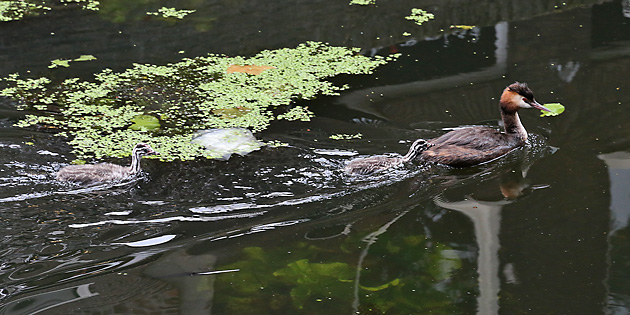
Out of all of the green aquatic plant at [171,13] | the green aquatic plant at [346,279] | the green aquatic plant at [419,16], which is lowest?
the green aquatic plant at [346,279]

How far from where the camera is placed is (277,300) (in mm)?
3564

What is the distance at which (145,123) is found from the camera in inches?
224

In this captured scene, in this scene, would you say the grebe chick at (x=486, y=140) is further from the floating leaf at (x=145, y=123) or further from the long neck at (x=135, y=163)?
the floating leaf at (x=145, y=123)

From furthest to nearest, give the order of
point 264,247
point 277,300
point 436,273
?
point 264,247
point 436,273
point 277,300

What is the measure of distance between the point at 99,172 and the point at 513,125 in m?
3.05

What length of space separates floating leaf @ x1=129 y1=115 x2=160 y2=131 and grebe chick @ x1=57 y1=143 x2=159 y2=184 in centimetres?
73

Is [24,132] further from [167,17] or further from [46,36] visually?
[167,17]

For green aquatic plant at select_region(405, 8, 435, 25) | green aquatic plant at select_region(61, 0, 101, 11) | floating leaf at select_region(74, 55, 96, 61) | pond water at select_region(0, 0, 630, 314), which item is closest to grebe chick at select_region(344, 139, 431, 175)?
pond water at select_region(0, 0, 630, 314)

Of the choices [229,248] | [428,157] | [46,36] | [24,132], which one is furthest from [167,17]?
[229,248]

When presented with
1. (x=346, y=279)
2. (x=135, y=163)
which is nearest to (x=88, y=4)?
(x=135, y=163)

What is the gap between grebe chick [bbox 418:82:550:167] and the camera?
5.13m

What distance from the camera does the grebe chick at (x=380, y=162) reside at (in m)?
4.93

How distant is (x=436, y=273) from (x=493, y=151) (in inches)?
67.7

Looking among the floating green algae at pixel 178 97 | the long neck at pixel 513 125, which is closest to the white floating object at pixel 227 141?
the floating green algae at pixel 178 97
